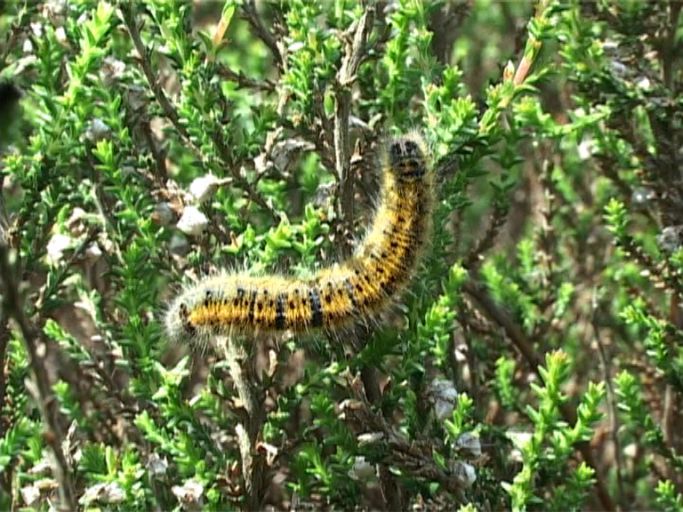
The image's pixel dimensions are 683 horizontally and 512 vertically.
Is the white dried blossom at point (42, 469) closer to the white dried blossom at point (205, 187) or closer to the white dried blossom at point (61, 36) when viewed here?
the white dried blossom at point (205, 187)

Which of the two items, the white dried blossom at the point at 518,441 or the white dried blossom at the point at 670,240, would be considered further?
the white dried blossom at the point at 670,240

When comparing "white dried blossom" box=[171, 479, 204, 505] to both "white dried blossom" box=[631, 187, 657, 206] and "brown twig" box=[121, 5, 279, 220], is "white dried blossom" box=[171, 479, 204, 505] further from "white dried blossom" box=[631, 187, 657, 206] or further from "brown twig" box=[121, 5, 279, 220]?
"white dried blossom" box=[631, 187, 657, 206]

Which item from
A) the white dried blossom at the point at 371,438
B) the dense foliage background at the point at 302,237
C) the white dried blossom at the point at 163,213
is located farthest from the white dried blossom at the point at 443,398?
the white dried blossom at the point at 163,213

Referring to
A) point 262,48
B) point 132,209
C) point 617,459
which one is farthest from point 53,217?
point 617,459

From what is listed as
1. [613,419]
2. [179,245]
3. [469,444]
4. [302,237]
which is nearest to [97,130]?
[179,245]

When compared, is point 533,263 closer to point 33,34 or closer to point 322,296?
point 322,296
